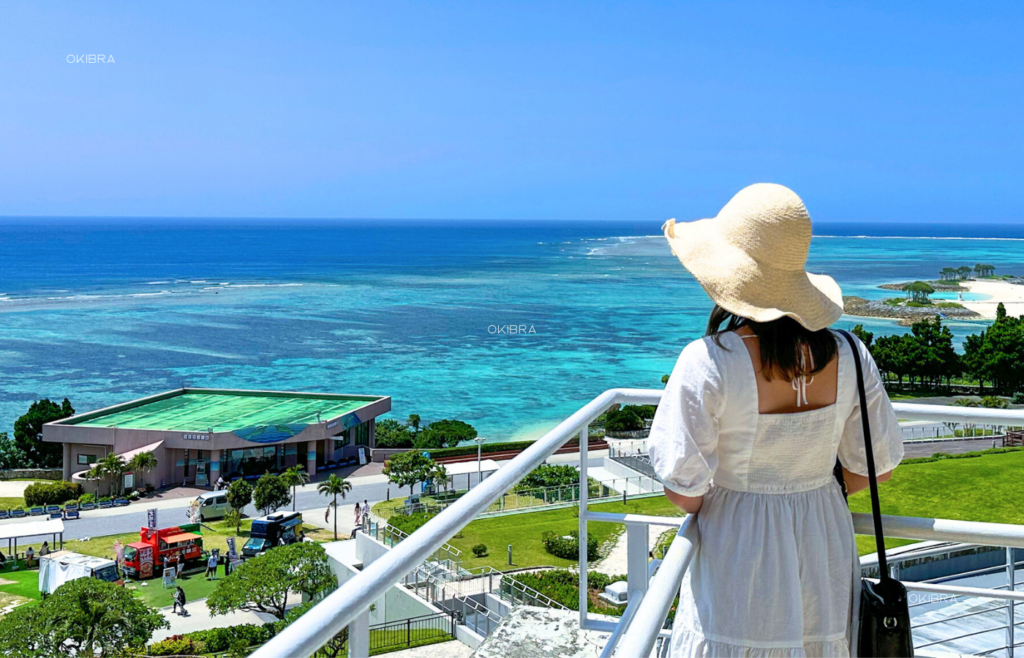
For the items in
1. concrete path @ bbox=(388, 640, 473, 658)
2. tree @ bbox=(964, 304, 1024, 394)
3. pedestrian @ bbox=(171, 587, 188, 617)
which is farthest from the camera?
tree @ bbox=(964, 304, 1024, 394)

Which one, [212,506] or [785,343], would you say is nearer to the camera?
[785,343]

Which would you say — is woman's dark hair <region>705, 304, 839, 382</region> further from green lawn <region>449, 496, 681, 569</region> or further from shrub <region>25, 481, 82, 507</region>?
shrub <region>25, 481, 82, 507</region>

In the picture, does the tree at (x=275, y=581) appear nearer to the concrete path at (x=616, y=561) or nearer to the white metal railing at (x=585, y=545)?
the concrete path at (x=616, y=561)

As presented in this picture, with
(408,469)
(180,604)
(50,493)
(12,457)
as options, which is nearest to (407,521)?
(180,604)

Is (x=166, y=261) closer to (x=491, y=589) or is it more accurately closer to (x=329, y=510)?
(x=329, y=510)

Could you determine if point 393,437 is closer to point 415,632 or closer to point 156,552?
point 156,552

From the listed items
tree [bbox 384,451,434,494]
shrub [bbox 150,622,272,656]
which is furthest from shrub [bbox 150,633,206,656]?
tree [bbox 384,451,434,494]
